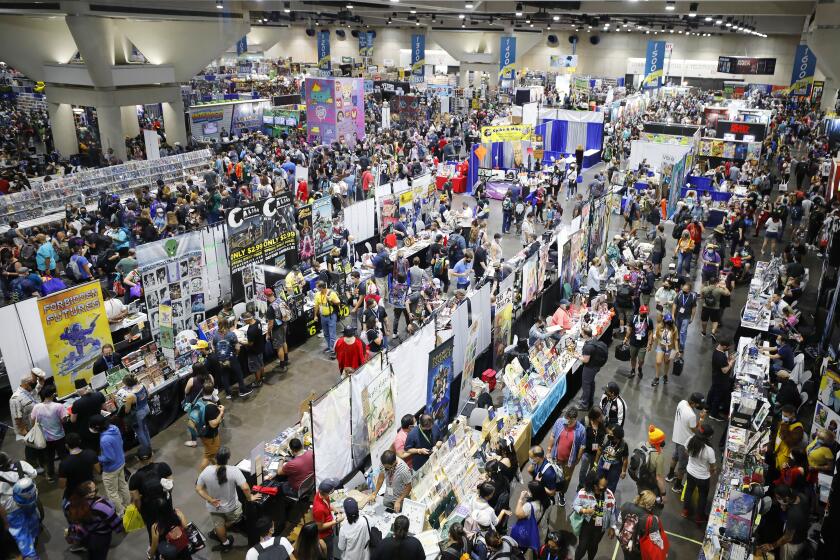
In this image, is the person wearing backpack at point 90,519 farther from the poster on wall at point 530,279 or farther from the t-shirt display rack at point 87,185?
the t-shirt display rack at point 87,185

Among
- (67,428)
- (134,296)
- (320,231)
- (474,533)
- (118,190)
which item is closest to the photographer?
(474,533)

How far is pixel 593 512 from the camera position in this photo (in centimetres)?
629

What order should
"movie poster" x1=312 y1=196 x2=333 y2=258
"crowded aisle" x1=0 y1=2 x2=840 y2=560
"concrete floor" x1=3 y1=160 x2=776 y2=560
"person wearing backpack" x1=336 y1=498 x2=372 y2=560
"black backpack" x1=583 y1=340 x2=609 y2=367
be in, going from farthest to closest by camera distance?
"movie poster" x1=312 y1=196 x2=333 y2=258, "black backpack" x1=583 y1=340 x2=609 y2=367, "concrete floor" x1=3 y1=160 x2=776 y2=560, "crowded aisle" x1=0 y1=2 x2=840 y2=560, "person wearing backpack" x1=336 y1=498 x2=372 y2=560

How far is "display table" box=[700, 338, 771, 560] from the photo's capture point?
6.19 meters

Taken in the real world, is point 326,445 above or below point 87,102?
below

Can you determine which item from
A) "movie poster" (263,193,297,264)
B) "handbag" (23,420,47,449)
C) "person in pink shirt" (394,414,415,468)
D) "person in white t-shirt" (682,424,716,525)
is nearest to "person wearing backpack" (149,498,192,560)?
"person in pink shirt" (394,414,415,468)

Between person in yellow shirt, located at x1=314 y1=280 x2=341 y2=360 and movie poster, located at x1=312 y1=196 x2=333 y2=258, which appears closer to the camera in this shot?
person in yellow shirt, located at x1=314 y1=280 x2=341 y2=360

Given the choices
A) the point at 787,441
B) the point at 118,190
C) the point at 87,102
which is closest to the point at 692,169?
the point at 787,441

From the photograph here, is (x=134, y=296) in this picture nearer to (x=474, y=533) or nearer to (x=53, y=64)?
(x=474, y=533)

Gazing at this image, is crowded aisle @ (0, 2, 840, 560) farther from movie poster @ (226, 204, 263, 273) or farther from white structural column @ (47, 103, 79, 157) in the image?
white structural column @ (47, 103, 79, 157)

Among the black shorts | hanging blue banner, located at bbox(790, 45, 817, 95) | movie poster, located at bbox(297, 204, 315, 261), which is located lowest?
the black shorts

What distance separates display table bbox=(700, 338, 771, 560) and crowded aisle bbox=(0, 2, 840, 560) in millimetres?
31

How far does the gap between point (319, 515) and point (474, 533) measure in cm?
154

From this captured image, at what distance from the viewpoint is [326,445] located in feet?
22.3
